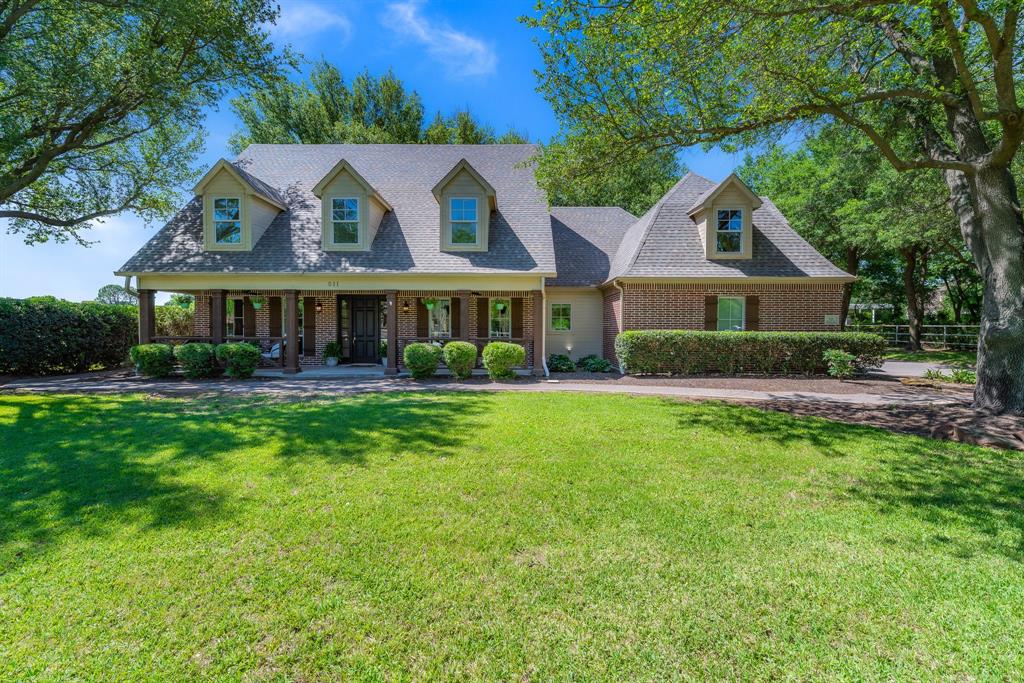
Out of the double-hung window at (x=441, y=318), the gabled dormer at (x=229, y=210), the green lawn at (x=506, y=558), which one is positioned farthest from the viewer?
the double-hung window at (x=441, y=318)

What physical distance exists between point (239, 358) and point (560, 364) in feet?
32.2

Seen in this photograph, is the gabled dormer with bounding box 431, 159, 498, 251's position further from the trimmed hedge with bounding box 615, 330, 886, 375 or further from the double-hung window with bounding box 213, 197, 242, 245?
the double-hung window with bounding box 213, 197, 242, 245

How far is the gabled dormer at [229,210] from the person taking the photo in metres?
14.1

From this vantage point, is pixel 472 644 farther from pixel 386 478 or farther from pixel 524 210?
pixel 524 210

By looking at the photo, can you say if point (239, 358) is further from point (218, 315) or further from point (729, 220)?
point (729, 220)

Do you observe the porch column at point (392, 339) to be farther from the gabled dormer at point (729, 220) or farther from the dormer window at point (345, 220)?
the gabled dormer at point (729, 220)

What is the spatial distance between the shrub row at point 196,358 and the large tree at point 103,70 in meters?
5.76

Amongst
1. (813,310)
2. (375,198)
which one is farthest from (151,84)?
(813,310)

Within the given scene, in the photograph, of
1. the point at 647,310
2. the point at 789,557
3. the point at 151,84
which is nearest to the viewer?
the point at 789,557

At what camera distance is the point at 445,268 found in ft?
45.4

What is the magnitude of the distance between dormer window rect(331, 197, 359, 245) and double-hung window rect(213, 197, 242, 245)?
118 inches

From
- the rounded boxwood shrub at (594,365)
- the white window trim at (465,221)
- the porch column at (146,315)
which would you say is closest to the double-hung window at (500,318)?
the white window trim at (465,221)

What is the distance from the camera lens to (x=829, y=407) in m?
8.96

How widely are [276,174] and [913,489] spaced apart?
66.4 feet
